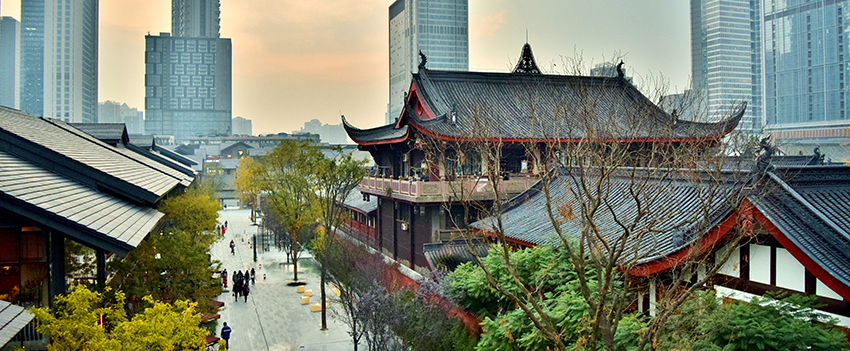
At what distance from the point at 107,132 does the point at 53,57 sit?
5854 inches

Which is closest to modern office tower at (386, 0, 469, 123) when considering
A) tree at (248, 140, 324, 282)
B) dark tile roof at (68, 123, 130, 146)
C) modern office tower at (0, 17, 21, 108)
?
modern office tower at (0, 17, 21, 108)

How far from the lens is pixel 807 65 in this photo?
110625 millimetres

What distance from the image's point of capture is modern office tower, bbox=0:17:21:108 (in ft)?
519

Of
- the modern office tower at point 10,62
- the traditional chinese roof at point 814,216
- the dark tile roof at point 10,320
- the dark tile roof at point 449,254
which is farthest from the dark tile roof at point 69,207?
the modern office tower at point 10,62

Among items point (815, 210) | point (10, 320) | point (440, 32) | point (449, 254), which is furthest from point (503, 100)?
point (440, 32)

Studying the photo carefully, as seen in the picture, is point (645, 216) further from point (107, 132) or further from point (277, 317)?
point (107, 132)

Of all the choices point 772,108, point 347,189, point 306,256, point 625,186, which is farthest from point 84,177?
point 772,108

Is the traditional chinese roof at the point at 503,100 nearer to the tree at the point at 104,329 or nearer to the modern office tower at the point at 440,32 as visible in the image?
the tree at the point at 104,329

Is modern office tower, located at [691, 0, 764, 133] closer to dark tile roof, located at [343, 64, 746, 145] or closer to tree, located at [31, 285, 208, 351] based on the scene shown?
dark tile roof, located at [343, 64, 746, 145]

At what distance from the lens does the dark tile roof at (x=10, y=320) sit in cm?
653

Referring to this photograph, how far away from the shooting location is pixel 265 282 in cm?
3491

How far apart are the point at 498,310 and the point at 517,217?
15.3 ft

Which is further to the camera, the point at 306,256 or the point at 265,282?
the point at 306,256

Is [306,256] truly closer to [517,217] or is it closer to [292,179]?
[292,179]
